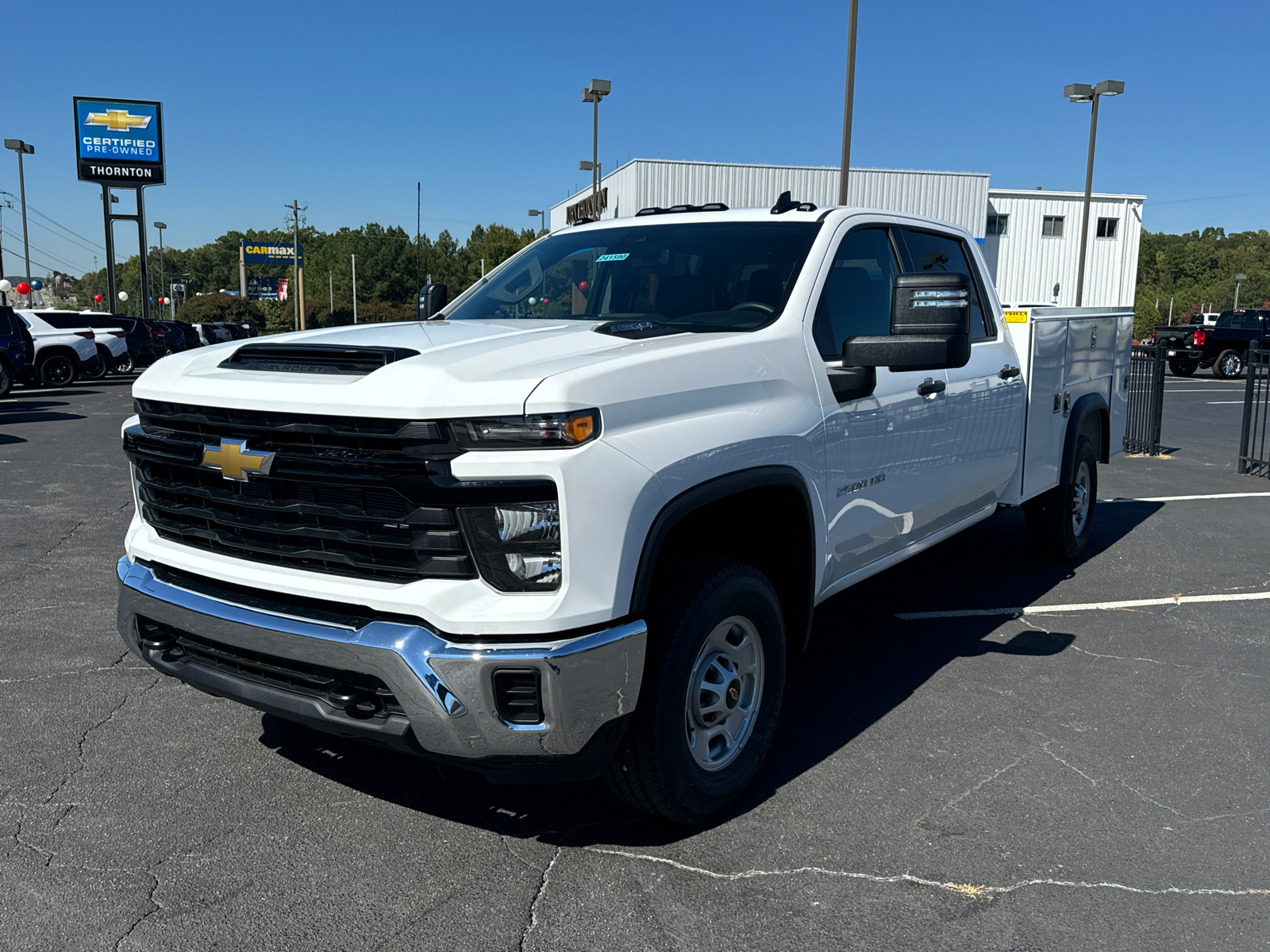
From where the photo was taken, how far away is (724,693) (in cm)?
335

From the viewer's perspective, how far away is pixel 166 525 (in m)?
3.40

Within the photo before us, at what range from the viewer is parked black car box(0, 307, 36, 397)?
789 inches

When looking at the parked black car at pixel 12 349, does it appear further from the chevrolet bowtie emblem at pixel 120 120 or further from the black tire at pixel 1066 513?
the chevrolet bowtie emblem at pixel 120 120

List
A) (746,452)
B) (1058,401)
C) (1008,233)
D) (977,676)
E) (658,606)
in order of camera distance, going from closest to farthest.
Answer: (658,606) < (746,452) < (977,676) < (1058,401) < (1008,233)

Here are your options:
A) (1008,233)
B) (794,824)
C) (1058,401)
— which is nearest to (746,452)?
(794,824)

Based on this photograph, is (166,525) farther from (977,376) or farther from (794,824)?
(977,376)

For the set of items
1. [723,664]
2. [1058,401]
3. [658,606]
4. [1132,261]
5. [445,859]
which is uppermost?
[1132,261]

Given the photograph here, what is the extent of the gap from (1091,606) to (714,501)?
3691 mm

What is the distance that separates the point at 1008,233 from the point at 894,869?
176ft

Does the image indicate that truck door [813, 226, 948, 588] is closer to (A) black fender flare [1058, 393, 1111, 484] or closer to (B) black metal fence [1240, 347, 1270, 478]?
(A) black fender flare [1058, 393, 1111, 484]

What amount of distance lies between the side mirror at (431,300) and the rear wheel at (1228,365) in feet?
96.4

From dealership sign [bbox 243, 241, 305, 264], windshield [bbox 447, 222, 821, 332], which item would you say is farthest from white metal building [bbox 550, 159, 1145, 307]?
dealership sign [bbox 243, 241, 305, 264]

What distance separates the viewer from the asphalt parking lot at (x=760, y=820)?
2.84 metres

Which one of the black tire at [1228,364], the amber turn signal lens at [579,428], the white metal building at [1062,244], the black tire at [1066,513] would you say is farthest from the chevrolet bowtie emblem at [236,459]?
the white metal building at [1062,244]
